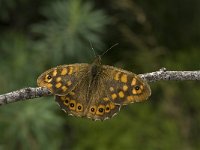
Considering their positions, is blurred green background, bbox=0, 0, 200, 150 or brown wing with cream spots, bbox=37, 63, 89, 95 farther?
blurred green background, bbox=0, 0, 200, 150

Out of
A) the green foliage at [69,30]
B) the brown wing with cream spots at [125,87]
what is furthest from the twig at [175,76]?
the green foliage at [69,30]

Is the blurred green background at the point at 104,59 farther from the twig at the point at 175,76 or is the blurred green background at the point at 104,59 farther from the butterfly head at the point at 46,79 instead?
the twig at the point at 175,76

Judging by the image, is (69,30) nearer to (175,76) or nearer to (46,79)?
(46,79)

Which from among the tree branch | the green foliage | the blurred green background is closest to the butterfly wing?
the tree branch

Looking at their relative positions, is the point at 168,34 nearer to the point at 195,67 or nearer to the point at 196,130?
the point at 195,67

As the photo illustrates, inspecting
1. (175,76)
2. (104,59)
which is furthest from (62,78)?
(104,59)

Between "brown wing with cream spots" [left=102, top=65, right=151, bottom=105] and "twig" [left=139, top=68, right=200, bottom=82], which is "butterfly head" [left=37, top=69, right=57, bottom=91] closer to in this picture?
"brown wing with cream spots" [left=102, top=65, right=151, bottom=105]

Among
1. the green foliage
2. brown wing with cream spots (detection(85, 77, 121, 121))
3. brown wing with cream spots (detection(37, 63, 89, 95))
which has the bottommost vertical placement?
brown wing with cream spots (detection(85, 77, 121, 121))
